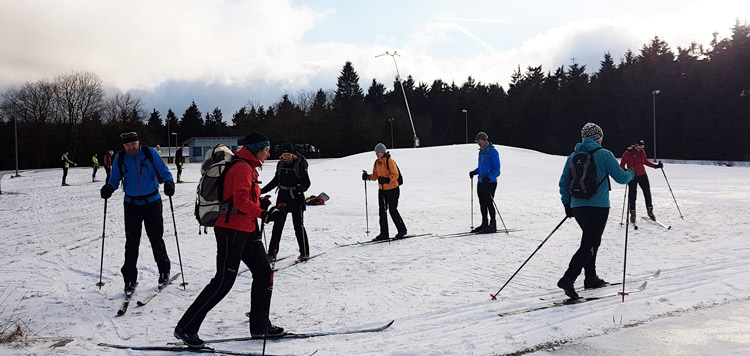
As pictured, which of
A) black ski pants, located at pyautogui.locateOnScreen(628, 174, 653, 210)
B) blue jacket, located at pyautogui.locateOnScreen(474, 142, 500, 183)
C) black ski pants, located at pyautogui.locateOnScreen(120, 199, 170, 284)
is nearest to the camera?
black ski pants, located at pyautogui.locateOnScreen(120, 199, 170, 284)

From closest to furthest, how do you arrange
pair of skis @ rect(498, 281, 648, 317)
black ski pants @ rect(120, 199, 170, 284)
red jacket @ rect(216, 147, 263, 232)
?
red jacket @ rect(216, 147, 263, 232)
pair of skis @ rect(498, 281, 648, 317)
black ski pants @ rect(120, 199, 170, 284)

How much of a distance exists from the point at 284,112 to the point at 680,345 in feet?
222

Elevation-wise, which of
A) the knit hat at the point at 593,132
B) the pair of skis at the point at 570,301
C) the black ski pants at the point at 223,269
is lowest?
the pair of skis at the point at 570,301

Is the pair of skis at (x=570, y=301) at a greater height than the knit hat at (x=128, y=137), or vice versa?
the knit hat at (x=128, y=137)

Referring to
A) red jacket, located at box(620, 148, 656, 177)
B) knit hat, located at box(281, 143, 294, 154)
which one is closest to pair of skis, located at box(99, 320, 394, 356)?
knit hat, located at box(281, 143, 294, 154)

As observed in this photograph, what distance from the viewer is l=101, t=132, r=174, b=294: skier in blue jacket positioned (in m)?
5.54

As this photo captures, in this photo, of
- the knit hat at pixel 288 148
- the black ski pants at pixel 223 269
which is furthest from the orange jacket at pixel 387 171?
the black ski pants at pixel 223 269

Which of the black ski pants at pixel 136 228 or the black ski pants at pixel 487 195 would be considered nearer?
the black ski pants at pixel 136 228

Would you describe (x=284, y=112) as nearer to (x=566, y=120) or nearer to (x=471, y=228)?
(x=566, y=120)

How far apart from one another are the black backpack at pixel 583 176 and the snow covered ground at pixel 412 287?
115 cm

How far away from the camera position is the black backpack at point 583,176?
4.98 m

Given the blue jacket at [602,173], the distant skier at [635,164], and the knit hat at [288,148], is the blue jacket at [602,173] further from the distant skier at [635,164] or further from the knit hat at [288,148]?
the distant skier at [635,164]

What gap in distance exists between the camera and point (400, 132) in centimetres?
6644

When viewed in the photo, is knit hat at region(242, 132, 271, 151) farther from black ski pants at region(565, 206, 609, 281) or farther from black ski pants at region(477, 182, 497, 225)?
black ski pants at region(477, 182, 497, 225)
